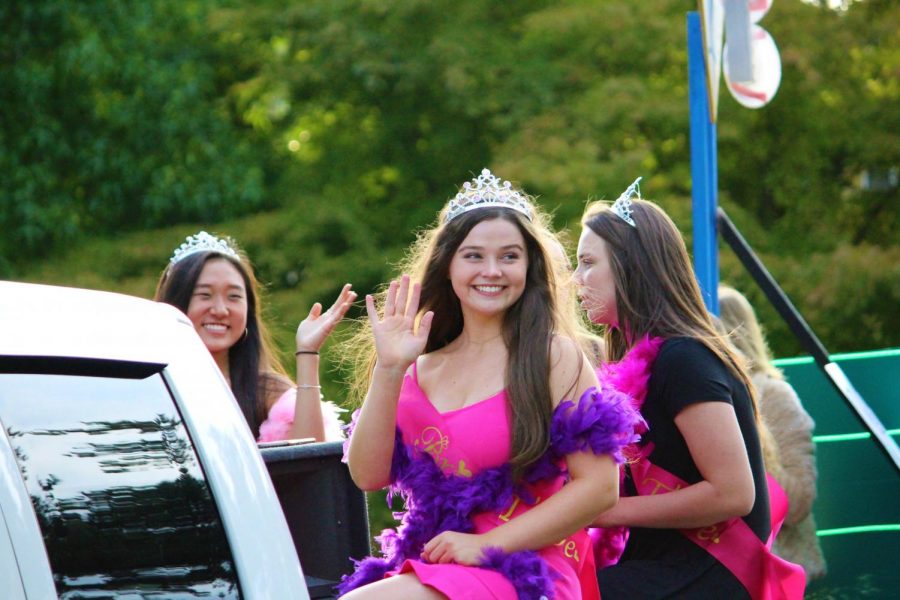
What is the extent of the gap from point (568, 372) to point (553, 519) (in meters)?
0.31

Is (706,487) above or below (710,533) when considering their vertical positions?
above

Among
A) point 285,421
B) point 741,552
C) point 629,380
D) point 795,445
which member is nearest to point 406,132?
point 795,445

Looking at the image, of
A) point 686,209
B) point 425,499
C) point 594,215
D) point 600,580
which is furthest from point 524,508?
point 686,209

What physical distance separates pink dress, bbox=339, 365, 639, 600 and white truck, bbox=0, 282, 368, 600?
0.86 meters

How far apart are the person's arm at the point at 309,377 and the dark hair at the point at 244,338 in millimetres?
276

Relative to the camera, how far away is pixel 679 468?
3.18m

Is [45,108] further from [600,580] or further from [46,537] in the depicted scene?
[46,537]

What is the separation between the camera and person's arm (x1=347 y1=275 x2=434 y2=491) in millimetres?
2789

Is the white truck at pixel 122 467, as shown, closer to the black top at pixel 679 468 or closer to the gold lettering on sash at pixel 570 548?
the gold lettering on sash at pixel 570 548

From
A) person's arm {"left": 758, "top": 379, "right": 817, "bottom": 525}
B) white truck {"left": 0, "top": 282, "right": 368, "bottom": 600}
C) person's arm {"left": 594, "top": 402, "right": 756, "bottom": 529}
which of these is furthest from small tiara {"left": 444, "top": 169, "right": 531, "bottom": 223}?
person's arm {"left": 758, "top": 379, "right": 817, "bottom": 525}

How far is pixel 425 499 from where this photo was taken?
9.19ft

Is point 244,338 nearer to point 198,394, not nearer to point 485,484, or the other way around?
point 485,484

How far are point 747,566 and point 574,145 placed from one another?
8.65 metres

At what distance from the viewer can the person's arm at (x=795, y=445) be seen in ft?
16.7
